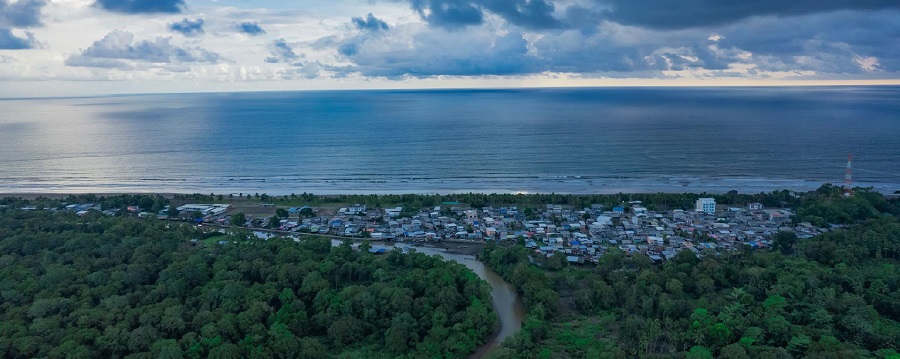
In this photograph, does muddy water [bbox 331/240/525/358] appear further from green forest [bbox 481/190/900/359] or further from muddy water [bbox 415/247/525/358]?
green forest [bbox 481/190/900/359]

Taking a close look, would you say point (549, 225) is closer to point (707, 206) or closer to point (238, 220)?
point (707, 206)

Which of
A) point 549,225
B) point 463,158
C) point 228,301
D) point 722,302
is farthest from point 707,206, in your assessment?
point 228,301

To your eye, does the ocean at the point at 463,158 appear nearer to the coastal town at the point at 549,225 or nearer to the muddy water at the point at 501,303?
the coastal town at the point at 549,225

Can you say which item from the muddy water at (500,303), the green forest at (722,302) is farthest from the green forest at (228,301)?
the green forest at (722,302)

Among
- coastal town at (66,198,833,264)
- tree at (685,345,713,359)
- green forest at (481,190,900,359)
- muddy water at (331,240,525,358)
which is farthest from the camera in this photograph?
coastal town at (66,198,833,264)

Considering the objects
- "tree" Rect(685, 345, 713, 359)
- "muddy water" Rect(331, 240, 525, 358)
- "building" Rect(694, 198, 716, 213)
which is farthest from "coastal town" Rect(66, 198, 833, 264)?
"tree" Rect(685, 345, 713, 359)

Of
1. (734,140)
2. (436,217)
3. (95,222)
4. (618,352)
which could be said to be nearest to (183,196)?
(95,222)

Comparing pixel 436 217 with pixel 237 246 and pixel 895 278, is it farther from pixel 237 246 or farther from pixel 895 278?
pixel 895 278
